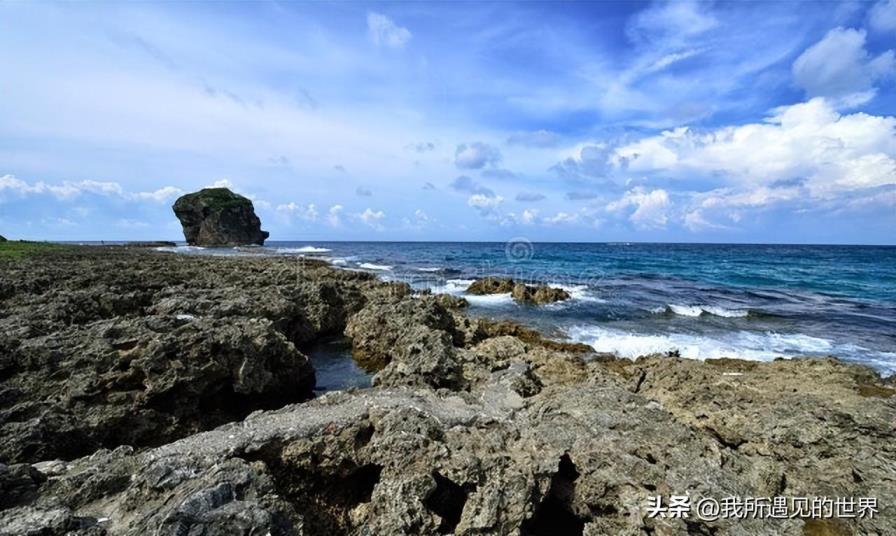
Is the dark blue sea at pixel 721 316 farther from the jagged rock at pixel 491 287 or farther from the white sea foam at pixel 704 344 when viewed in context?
the jagged rock at pixel 491 287

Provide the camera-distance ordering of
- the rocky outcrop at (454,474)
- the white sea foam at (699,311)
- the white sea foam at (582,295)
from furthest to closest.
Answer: the white sea foam at (582,295) → the white sea foam at (699,311) → the rocky outcrop at (454,474)

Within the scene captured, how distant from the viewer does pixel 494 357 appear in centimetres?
1292

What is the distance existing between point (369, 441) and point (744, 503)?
553cm

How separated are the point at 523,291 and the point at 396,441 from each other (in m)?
27.1

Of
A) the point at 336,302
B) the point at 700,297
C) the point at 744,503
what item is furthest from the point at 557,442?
the point at 700,297

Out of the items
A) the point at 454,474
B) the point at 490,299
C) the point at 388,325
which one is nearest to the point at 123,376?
the point at 454,474

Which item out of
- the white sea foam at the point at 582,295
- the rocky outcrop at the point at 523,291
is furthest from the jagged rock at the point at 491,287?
the white sea foam at the point at 582,295

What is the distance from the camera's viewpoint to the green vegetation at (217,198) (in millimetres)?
113000

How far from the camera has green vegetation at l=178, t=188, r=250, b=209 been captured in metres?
113

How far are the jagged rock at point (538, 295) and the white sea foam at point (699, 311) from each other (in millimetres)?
6680

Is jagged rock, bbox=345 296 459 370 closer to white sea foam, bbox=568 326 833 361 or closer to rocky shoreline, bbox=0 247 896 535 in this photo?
rocky shoreline, bbox=0 247 896 535

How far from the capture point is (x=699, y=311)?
2972cm

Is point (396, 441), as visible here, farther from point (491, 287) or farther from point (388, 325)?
point (491, 287)

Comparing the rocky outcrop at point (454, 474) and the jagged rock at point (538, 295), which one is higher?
the rocky outcrop at point (454, 474)
